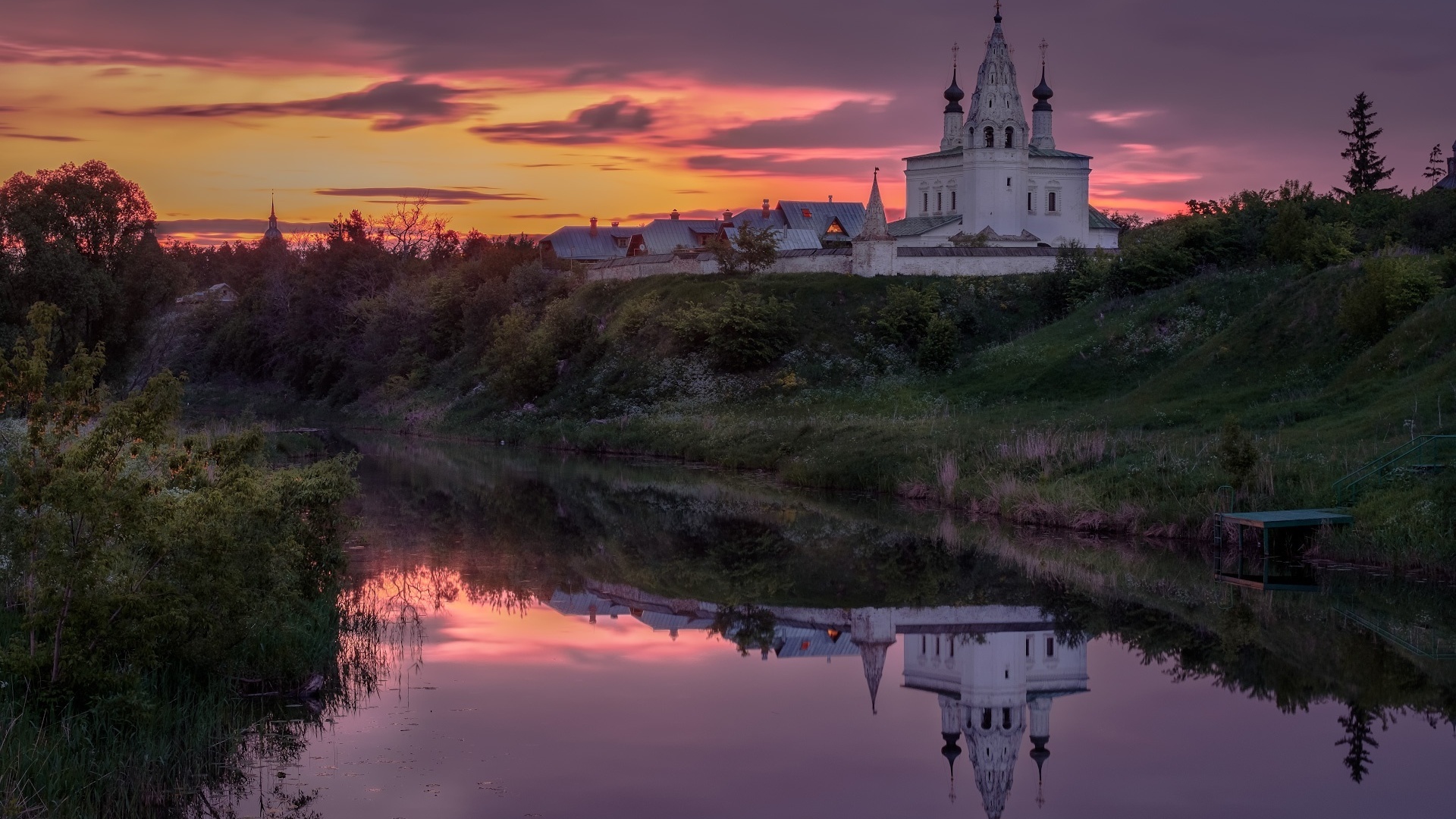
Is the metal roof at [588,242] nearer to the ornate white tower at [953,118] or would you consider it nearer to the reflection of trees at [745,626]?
the ornate white tower at [953,118]

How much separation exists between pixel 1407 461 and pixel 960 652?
11804 millimetres

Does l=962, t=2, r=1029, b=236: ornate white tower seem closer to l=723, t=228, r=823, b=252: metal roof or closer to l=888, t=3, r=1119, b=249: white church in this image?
l=888, t=3, r=1119, b=249: white church

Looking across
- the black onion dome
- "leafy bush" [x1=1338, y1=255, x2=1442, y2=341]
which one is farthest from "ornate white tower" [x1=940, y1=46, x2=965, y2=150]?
"leafy bush" [x1=1338, y1=255, x2=1442, y2=341]

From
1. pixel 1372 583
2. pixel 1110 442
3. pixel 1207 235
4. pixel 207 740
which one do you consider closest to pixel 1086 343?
pixel 1207 235

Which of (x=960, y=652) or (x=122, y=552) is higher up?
(x=122, y=552)

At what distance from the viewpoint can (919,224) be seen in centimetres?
9062

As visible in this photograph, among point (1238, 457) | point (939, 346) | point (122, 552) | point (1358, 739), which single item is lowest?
point (1358, 739)

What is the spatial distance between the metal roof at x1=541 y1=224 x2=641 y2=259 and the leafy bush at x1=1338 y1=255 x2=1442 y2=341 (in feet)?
254

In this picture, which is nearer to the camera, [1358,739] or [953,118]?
[1358,739]

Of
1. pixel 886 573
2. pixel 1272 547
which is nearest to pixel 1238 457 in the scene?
pixel 1272 547

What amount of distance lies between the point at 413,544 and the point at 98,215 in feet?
79.2

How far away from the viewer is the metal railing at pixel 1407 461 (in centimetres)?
2752

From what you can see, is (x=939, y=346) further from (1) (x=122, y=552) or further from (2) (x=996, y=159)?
(1) (x=122, y=552)

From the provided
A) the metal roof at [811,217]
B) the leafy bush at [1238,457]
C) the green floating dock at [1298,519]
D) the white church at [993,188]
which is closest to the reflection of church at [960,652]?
the green floating dock at [1298,519]
